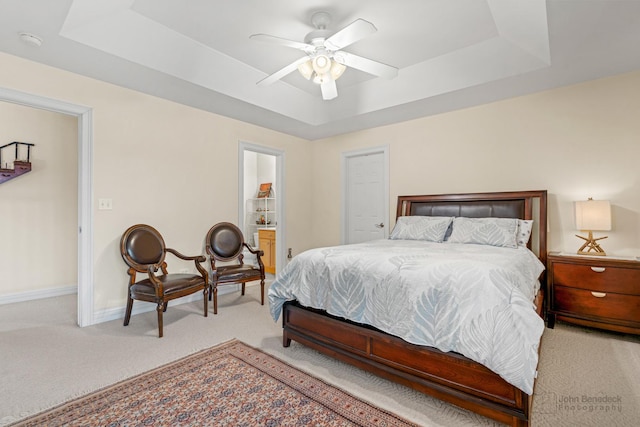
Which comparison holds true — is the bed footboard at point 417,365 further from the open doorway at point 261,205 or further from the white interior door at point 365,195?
the open doorway at point 261,205

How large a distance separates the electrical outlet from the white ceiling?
1.20 m

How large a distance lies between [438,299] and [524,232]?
2054 millimetres

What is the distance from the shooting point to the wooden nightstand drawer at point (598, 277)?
259 cm

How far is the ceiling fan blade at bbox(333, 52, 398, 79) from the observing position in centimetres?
248

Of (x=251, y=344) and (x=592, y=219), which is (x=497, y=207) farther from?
(x=251, y=344)

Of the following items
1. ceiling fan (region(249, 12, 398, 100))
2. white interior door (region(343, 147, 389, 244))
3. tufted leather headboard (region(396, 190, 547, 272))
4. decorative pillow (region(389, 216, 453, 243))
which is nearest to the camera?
ceiling fan (region(249, 12, 398, 100))

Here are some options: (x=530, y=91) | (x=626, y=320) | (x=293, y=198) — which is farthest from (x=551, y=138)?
(x=293, y=198)

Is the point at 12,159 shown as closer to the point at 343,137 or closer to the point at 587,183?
the point at 343,137

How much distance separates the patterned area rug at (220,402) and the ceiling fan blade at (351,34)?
2300 mm

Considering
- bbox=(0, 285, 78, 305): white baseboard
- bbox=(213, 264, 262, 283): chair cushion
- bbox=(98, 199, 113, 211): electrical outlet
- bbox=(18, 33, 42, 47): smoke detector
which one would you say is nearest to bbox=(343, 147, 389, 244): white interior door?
bbox=(213, 264, 262, 283): chair cushion

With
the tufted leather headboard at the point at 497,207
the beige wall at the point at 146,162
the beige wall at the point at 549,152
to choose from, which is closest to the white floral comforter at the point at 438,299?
the tufted leather headboard at the point at 497,207

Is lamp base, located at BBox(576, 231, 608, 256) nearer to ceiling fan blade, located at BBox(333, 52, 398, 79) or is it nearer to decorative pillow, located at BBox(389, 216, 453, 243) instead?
decorative pillow, located at BBox(389, 216, 453, 243)

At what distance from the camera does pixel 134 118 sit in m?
3.34

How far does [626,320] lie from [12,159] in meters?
6.84
